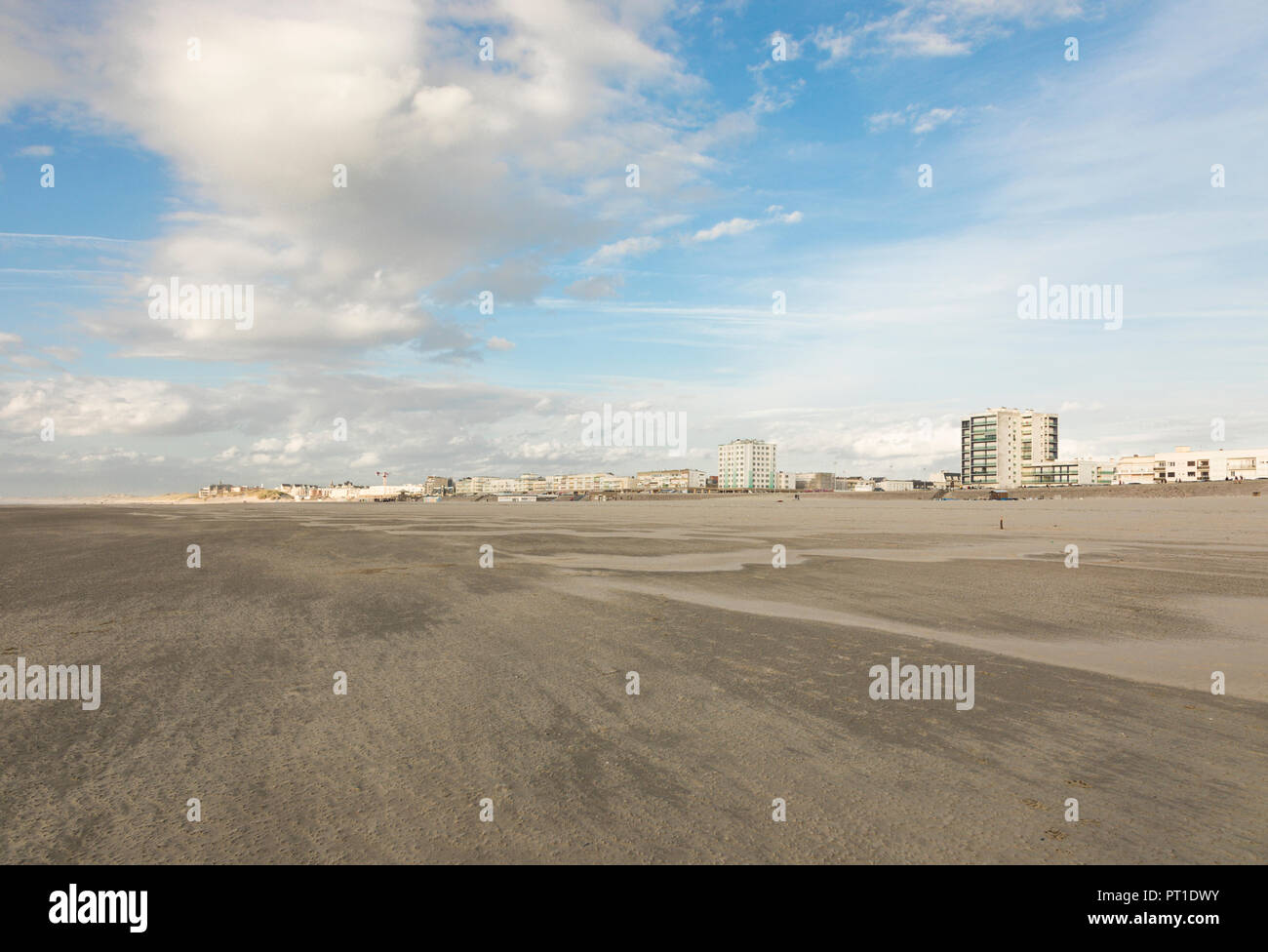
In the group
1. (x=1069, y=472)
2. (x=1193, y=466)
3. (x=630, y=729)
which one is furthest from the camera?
(x=1069, y=472)

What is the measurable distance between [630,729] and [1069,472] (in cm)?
21174

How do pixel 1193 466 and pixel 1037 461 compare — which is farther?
pixel 1037 461

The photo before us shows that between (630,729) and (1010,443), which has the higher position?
(1010,443)

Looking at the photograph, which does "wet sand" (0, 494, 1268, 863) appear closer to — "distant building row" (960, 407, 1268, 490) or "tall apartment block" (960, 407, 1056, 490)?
"distant building row" (960, 407, 1268, 490)

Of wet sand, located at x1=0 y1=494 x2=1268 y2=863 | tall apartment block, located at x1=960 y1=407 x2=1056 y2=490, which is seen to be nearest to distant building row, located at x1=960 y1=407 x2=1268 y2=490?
tall apartment block, located at x1=960 y1=407 x2=1056 y2=490

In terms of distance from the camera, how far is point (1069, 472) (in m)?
182

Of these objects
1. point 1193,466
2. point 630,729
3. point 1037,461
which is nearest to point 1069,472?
point 1037,461

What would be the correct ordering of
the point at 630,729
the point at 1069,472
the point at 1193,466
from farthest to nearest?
the point at 1069,472 → the point at 1193,466 → the point at 630,729

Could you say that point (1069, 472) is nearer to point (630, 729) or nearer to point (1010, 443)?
point (1010, 443)

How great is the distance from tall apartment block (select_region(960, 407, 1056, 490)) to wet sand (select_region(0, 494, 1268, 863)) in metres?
200

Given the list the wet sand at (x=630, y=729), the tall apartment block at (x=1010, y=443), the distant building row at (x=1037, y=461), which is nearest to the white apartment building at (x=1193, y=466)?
the distant building row at (x=1037, y=461)

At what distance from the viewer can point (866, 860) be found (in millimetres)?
3826

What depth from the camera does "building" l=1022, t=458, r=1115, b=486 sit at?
178 m
